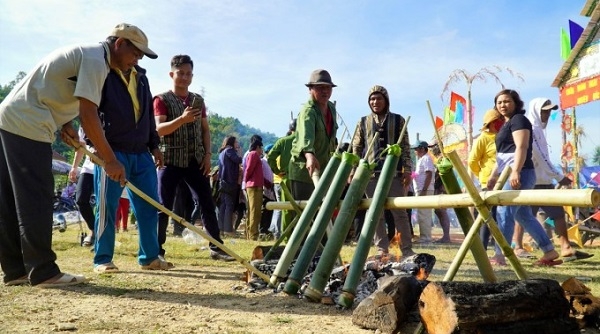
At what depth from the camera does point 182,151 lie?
5.53 metres

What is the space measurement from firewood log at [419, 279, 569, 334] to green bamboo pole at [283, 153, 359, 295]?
1300mm

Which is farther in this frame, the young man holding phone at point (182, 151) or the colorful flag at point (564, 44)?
the colorful flag at point (564, 44)

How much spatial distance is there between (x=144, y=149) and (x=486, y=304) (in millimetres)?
3577

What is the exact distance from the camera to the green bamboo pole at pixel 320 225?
3.75 meters

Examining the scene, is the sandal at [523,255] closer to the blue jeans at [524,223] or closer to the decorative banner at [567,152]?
the blue jeans at [524,223]

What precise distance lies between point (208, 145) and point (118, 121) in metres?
1.37

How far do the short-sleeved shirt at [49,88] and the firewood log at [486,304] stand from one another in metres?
2.78

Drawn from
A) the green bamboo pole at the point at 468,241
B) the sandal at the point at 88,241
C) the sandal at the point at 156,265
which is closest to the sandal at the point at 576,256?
the green bamboo pole at the point at 468,241

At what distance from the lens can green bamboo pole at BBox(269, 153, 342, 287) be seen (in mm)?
3928

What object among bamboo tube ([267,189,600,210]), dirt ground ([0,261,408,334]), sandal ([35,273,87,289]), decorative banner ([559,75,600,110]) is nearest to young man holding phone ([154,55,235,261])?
dirt ground ([0,261,408,334])

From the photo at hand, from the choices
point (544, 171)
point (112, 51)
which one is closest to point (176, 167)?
point (112, 51)

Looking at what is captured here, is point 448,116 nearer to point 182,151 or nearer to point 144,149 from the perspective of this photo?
point 182,151

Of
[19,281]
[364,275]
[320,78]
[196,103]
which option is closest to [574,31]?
[320,78]

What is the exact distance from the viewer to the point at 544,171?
6207mm
